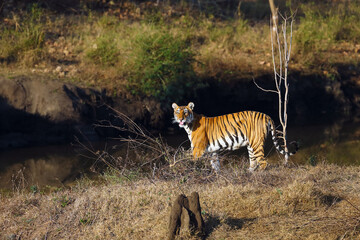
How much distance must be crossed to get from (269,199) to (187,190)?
978 millimetres

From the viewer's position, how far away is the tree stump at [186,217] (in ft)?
16.6

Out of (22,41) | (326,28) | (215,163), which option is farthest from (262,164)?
(326,28)

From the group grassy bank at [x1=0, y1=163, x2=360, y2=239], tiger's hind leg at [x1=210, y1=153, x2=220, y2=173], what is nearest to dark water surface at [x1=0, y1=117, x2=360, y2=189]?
tiger's hind leg at [x1=210, y1=153, x2=220, y2=173]

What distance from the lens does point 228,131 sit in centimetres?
868

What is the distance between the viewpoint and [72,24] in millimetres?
16297

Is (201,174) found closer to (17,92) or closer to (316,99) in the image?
(17,92)

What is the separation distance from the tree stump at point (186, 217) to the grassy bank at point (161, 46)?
7.91 meters

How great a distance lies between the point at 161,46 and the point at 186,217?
8.79 meters

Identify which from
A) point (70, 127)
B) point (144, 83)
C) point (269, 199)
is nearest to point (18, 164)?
point (70, 127)

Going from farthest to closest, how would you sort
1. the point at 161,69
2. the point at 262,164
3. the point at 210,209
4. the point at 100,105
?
1. the point at 161,69
2. the point at 100,105
3. the point at 262,164
4. the point at 210,209

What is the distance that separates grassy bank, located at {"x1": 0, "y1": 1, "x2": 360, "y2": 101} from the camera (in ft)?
43.8

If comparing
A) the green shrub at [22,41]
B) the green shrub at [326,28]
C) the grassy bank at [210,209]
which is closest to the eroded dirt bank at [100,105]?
the green shrub at [22,41]

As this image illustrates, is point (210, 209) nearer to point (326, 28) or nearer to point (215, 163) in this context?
point (215, 163)

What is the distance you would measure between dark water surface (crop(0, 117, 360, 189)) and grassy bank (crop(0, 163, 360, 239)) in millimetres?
2115
